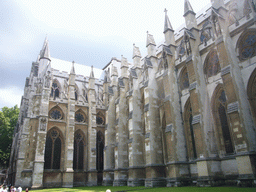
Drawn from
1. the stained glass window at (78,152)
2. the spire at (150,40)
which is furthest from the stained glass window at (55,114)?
the spire at (150,40)

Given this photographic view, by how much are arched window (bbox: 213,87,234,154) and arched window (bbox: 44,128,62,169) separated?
66.2 ft

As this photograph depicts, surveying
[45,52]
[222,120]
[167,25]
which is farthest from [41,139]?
[222,120]

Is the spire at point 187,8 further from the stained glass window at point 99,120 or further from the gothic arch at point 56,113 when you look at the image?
the gothic arch at point 56,113

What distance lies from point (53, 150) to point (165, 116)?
52.5ft

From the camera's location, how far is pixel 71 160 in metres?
26.1

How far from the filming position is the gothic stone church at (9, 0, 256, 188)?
46.6 feet

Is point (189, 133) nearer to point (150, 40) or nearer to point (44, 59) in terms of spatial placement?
point (150, 40)

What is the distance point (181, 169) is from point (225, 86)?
7335 millimetres

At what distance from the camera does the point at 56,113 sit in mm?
28797

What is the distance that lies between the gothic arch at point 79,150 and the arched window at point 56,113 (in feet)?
10.3

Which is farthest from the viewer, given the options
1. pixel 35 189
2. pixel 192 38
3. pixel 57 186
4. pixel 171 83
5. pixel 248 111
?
pixel 57 186

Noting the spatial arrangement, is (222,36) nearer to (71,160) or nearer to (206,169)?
(206,169)

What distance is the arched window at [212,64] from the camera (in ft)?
55.3

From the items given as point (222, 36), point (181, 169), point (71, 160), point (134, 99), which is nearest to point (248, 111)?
point (222, 36)
